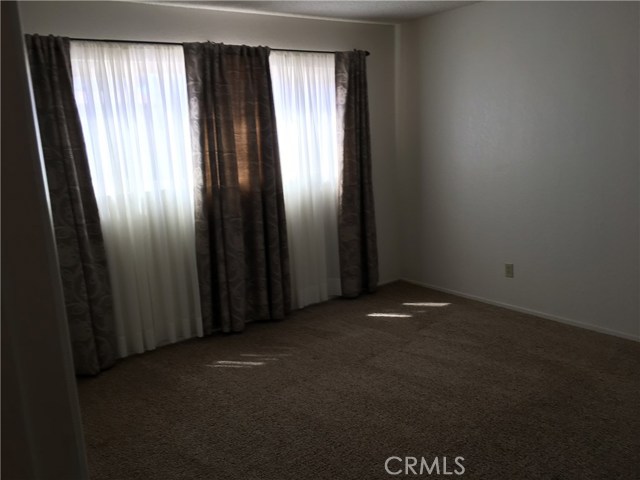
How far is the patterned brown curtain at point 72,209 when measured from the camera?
3.02 m

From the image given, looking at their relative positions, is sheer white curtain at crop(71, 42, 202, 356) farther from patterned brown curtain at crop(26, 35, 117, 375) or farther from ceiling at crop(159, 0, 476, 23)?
ceiling at crop(159, 0, 476, 23)

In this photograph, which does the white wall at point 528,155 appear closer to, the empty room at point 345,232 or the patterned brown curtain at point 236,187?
the empty room at point 345,232

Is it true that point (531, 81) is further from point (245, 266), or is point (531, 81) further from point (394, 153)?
point (245, 266)

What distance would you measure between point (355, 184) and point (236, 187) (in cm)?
113

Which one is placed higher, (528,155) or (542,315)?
(528,155)

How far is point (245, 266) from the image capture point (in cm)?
397

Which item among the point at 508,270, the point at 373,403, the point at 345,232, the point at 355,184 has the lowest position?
the point at 373,403

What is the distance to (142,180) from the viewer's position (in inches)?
138

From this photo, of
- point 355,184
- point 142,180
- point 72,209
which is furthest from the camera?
point 355,184

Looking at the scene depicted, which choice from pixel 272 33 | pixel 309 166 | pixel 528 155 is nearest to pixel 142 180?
pixel 309 166

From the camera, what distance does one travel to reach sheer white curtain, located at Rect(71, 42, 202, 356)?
3.29 m

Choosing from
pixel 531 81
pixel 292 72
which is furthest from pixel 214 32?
pixel 531 81

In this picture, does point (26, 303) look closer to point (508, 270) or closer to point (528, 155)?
point (528, 155)

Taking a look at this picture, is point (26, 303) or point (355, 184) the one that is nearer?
point (26, 303)
